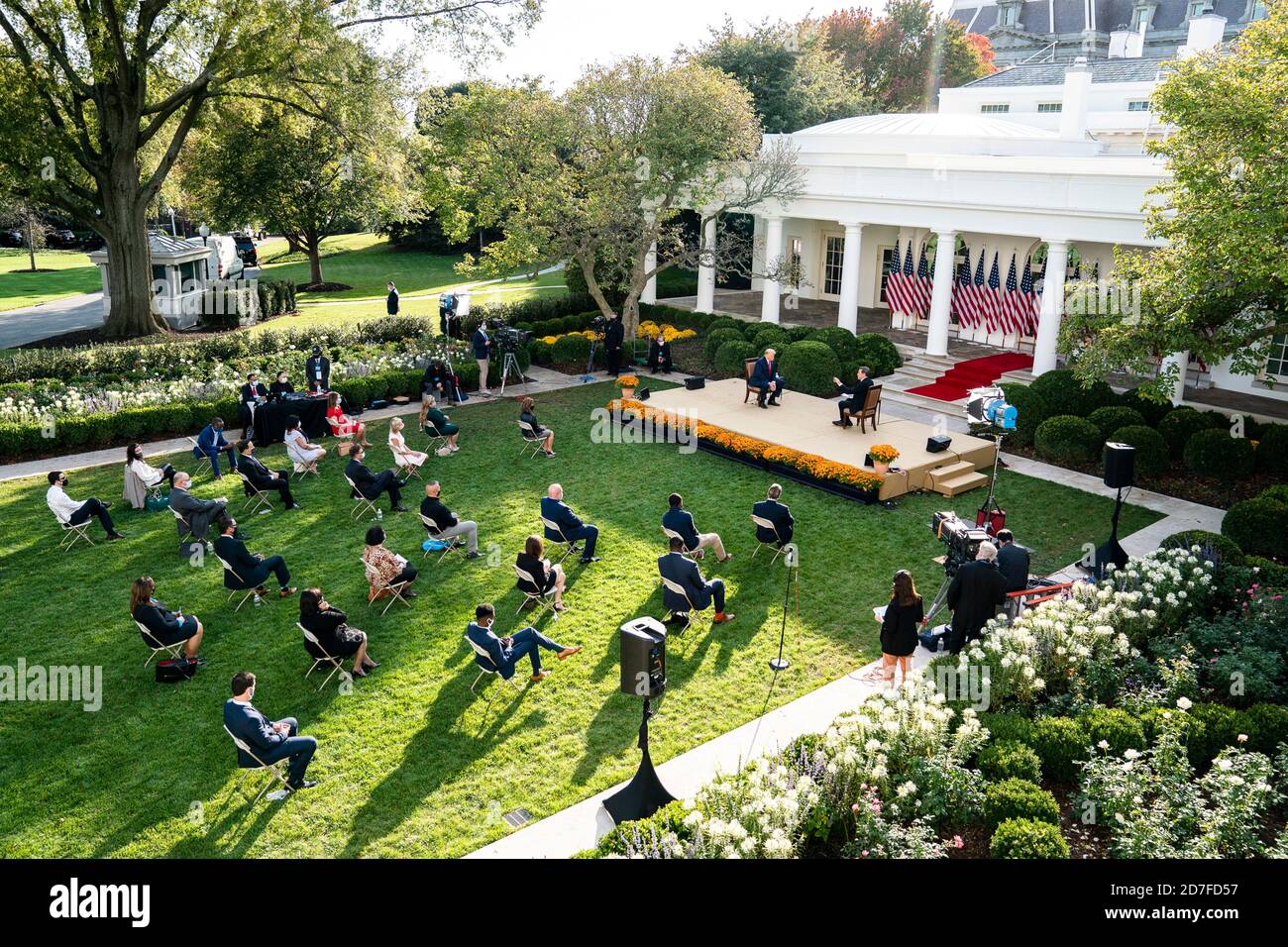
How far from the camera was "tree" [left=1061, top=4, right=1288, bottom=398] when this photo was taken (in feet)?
43.7

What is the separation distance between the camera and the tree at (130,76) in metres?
24.8

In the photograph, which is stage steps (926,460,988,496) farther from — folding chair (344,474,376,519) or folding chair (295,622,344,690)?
folding chair (295,622,344,690)

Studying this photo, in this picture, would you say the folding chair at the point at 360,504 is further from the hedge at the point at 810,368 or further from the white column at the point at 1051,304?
the white column at the point at 1051,304

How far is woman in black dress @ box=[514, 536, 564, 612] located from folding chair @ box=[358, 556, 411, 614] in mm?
1669

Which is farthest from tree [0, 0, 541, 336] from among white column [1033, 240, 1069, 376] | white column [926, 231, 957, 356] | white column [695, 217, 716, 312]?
white column [1033, 240, 1069, 376]

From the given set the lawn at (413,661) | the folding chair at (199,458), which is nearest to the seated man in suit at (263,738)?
the lawn at (413,661)

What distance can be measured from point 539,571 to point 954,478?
8.75 metres

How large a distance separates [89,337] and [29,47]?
805cm

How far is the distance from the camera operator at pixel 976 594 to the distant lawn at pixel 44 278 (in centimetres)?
3857

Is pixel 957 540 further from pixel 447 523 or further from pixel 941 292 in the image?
pixel 941 292

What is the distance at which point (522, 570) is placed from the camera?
39.9ft
